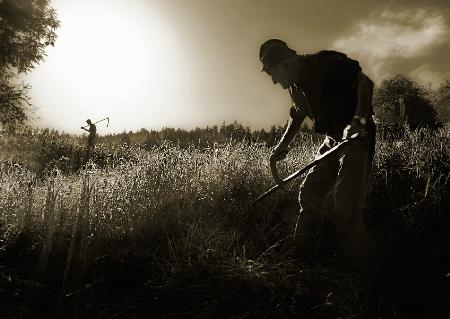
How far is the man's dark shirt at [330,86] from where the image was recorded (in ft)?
10.8

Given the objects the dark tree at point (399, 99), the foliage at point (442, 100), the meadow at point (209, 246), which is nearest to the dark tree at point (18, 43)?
the meadow at point (209, 246)

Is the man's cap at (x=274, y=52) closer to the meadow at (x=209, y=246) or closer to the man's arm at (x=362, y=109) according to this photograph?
the man's arm at (x=362, y=109)

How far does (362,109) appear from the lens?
2955 mm

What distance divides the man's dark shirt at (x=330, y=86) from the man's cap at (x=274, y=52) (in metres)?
0.16

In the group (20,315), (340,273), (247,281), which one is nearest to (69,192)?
(20,315)

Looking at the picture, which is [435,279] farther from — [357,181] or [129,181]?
[129,181]

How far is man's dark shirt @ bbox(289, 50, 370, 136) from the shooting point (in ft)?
10.8

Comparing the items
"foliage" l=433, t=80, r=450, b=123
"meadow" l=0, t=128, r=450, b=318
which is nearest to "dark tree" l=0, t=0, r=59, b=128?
"meadow" l=0, t=128, r=450, b=318

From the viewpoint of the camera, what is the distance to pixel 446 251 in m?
3.66

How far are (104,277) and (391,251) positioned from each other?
2.51 m

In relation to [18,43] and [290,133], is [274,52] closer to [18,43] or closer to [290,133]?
[290,133]

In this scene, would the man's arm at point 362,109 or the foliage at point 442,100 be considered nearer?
the man's arm at point 362,109

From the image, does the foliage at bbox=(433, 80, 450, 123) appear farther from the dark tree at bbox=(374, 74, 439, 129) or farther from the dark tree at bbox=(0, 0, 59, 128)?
the dark tree at bbox=(0, 0, 59, 128)

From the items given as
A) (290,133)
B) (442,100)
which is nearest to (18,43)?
(290,133)
